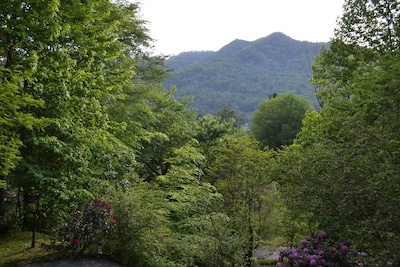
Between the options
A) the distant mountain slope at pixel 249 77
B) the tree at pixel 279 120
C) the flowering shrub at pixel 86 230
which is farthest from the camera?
the distant mountain slope at pixel 249 77

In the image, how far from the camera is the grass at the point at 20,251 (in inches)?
265

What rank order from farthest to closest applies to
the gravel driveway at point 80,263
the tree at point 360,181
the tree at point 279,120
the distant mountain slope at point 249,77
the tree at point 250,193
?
1. the distant mountain slope at point 249,77
2. the tree at point 279,120
3. the tree at point 250,193
4. the gravel driveway at point 80,263
5. the tree at point 360,181

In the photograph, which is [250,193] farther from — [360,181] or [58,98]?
[58,98]

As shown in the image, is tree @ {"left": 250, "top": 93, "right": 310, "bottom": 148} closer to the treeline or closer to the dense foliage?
the treeline

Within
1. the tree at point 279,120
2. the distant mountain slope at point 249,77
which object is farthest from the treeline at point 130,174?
the distant mountain slope at point 249,77

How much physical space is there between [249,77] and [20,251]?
403 feet

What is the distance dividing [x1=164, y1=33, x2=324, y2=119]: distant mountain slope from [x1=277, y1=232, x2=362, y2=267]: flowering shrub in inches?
3588

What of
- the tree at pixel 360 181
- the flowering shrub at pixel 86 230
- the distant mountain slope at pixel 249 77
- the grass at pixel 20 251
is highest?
the distant mountain slope at pixel 249 77

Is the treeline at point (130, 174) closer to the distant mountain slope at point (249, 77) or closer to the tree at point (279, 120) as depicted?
the tree at point (279, 120)

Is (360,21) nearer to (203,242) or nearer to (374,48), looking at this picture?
(374,48)

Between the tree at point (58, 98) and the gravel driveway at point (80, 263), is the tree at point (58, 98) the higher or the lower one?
the higher one

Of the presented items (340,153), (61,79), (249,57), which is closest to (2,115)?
(61,79)

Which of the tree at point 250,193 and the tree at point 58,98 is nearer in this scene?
the tree at point 58,98

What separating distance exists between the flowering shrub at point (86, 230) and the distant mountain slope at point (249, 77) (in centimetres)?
9119
